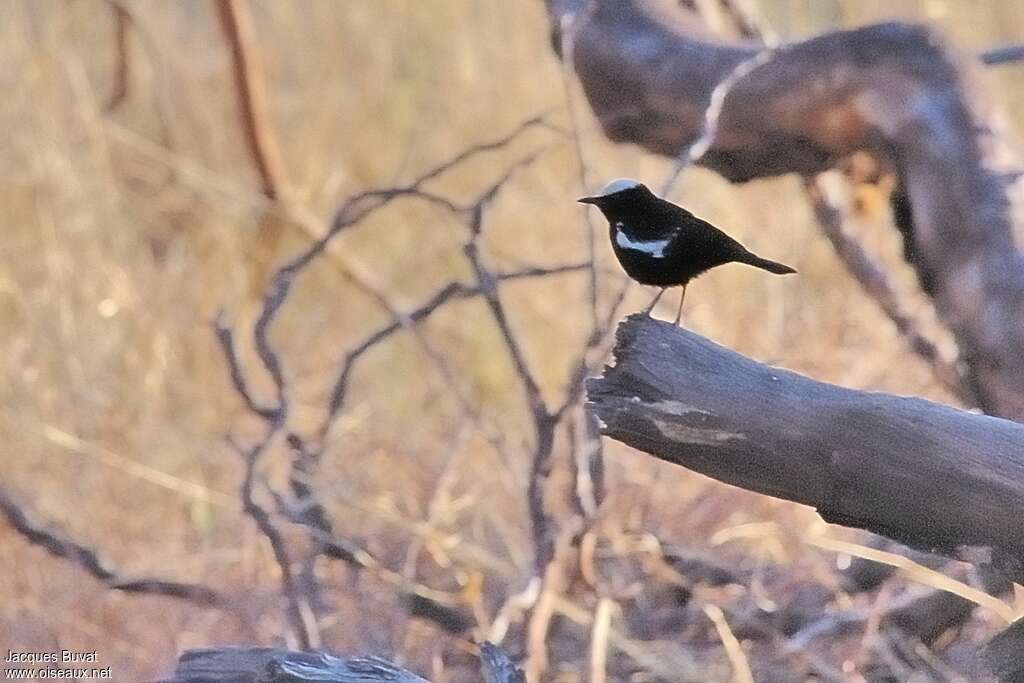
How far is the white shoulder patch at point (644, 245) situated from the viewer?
1.44 meters

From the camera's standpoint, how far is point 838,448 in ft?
3.68

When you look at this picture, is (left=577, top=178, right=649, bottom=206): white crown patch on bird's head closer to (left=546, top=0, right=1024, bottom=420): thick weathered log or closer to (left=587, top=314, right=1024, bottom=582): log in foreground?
(left=587, top=314, right=1024, bottom=582): log in foreground

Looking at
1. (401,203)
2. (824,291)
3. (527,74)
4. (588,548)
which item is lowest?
(588,548)

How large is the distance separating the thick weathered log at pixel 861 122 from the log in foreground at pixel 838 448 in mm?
855

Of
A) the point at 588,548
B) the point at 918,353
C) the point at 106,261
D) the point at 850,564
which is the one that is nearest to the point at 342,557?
the point at 588,548

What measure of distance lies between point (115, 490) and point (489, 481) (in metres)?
0.81

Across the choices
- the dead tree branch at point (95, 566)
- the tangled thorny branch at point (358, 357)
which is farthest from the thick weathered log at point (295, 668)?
the dead tree branch at point (95, 566)

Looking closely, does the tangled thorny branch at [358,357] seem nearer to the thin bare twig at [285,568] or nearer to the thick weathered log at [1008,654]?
the thin bare twig at [285,568]

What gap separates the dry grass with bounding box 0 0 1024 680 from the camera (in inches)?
105

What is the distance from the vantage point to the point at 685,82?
2400 mm

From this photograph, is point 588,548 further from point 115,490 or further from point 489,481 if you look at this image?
point 115,490

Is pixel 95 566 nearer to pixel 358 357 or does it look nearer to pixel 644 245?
pixel 358 357

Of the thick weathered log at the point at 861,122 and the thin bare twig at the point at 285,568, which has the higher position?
the thick weathered log at the point at 861,122

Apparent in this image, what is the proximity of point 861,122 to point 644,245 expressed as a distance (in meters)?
0.87
